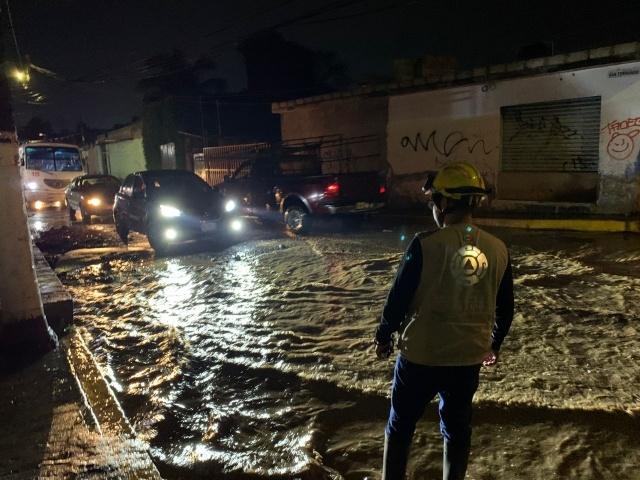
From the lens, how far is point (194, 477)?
3164 mm

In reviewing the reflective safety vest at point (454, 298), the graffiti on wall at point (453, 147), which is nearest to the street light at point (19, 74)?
the reflective safety vest at point (454, 298)

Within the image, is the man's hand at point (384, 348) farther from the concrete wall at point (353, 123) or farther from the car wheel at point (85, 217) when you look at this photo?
the car wheel at point (85, 217)

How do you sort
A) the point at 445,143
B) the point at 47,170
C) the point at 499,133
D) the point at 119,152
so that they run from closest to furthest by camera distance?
1. the point at 499,133
2. the point at 445,143
3. the point at 47,170
4. the point at 119,152

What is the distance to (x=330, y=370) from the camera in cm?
457

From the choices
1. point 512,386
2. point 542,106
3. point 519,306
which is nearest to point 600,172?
point 542,106

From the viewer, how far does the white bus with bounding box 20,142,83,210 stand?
814 inches

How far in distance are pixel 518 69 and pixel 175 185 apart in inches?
345

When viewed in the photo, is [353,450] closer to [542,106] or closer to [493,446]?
[493,446]

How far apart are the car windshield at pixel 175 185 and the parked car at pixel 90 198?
18.9ft

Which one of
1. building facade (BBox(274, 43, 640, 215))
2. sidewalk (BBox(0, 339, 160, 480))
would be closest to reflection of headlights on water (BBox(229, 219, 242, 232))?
building facade (BBox(274, 43, 640, 215))

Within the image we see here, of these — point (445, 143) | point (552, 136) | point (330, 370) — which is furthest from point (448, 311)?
point (445, 143)

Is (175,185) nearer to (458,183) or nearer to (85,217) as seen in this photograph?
(85,217)

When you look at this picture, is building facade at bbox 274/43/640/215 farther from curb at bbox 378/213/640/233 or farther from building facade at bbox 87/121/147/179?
building facade at bbox 87/121/147/179

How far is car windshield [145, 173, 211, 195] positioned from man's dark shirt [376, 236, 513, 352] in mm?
8811
